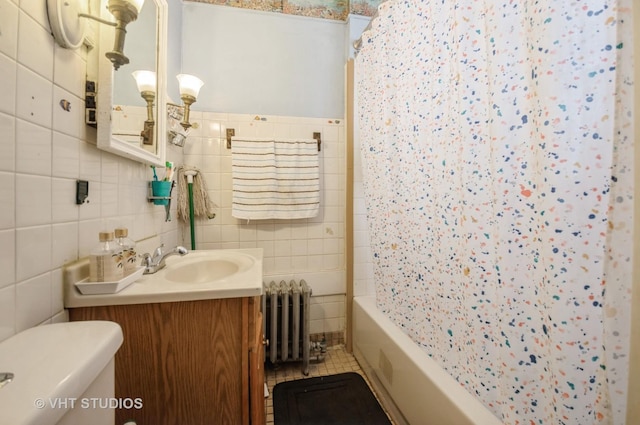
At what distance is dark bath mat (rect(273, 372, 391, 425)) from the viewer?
1263 millimetres

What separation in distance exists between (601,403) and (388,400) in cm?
101

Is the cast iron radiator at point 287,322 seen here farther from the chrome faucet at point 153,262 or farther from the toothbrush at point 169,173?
the toothbrush at point 169,173

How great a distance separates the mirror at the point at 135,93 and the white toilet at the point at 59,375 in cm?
53

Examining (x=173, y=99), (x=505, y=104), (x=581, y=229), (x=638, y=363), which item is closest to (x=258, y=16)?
(x=173, y=99)

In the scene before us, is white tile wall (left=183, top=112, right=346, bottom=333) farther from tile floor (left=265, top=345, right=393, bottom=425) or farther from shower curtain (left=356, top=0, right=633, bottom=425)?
shower curtain (left=356, top=0, right=633, bottom=425)

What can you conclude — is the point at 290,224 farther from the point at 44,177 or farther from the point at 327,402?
the point at 44,177

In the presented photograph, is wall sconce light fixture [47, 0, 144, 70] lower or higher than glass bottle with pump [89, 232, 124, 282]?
higher

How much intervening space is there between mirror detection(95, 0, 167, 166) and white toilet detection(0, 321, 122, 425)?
53 cm

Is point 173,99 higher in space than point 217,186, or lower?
higher

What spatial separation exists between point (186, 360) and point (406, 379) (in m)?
0.90

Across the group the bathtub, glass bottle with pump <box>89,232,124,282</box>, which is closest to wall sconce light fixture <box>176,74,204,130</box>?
glass bottle with pump <box>89,232,124,282</box>

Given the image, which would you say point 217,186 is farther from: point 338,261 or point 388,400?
point 388,400

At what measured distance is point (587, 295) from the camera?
52cm

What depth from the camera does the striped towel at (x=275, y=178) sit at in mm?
1658
